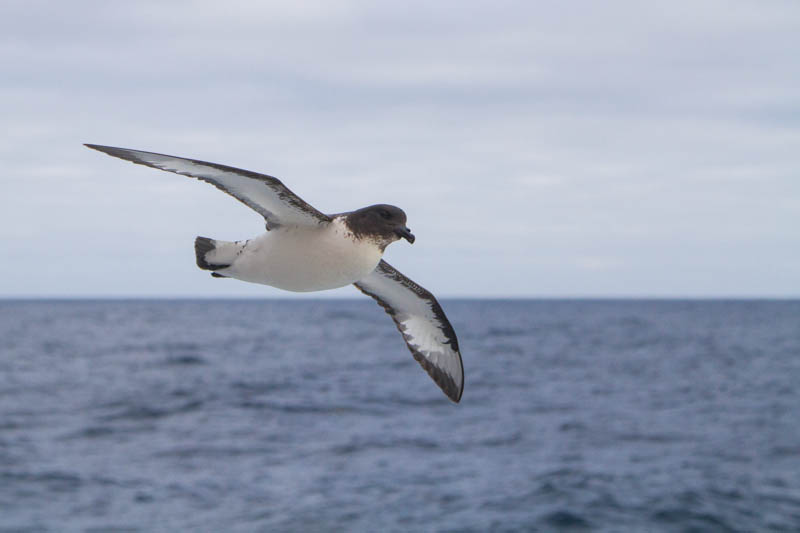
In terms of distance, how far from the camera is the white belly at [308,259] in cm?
650

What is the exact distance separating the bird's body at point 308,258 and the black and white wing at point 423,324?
6.55 ft

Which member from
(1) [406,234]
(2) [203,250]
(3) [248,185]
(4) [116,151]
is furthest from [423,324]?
(4) [116,151]

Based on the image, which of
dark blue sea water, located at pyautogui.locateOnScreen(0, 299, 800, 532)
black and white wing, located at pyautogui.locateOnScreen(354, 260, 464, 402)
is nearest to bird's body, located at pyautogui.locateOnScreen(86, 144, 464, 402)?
black and white wing, located at pyautogui.locateOnScreen(354, 260, 464, 402)

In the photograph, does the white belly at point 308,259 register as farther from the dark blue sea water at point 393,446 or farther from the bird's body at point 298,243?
the dark blue sea water at point 393,446

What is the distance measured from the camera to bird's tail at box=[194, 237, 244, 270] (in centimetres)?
678

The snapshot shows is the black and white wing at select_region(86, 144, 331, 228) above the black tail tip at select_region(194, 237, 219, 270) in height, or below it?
above

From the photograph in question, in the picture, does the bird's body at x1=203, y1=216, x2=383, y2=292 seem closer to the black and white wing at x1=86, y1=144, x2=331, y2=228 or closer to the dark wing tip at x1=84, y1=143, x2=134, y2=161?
the black and white wing at x1=86, y1=144, x2=331, y2=228

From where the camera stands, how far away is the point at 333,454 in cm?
3481

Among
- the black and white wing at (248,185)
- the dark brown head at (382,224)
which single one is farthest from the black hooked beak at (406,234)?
the black and white wing at (248,185)

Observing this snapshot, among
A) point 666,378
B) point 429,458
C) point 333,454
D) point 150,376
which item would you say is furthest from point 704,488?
point 150,376

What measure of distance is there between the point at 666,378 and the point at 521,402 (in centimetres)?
1780

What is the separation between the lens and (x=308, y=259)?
21.3ft

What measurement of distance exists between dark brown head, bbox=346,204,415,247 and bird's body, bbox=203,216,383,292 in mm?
54

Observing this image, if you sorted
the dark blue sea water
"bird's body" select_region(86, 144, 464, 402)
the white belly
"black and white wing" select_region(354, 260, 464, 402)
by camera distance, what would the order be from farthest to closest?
the dark blue sea water, "black and white wing" select_region(354, 260, 464, 402), the white belly, "bird's body" select_region(86, 144, 464, 402)
